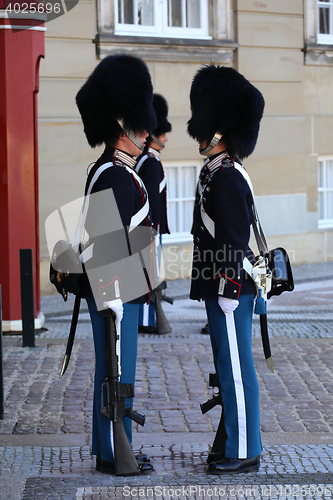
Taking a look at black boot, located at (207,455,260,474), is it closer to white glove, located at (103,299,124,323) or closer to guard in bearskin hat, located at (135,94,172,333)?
white glove, located at (103,299,124,323)

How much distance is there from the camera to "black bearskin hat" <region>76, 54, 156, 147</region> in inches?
141

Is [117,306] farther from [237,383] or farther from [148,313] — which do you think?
[148,313]

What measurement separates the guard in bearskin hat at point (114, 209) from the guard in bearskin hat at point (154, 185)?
271 centimetres

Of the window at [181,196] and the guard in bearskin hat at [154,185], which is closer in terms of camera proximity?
the guard in bearskin hat at [154,185]

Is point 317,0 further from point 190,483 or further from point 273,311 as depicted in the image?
point 190,483

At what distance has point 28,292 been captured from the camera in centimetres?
638

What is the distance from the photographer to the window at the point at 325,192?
11852 mm

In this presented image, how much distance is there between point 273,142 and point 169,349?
557 centimetres

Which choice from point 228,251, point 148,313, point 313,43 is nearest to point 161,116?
point 148,313

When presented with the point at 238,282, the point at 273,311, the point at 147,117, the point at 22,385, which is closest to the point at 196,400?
the point at 22,385

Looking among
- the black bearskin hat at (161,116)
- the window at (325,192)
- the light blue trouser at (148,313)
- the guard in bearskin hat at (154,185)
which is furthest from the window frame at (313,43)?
the light blue trouser at (148,313)

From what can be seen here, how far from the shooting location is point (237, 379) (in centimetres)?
353

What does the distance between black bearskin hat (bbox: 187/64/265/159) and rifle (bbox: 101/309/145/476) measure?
3.58 feet

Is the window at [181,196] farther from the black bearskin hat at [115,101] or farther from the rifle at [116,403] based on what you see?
the rifle at [116,403]
